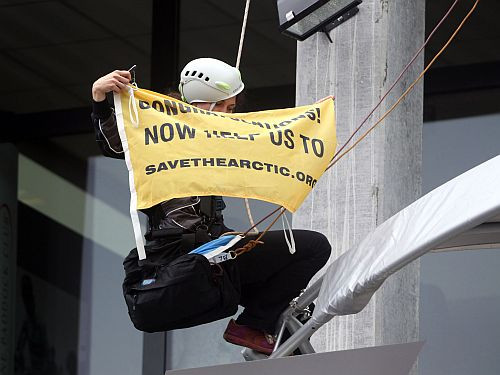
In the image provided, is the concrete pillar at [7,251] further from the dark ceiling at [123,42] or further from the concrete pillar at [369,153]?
the concrete pillar at [369,153]

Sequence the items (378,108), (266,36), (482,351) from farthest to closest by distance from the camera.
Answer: (266,36) → (482,351) → (378,108)

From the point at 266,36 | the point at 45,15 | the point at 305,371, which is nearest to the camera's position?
the point at 305,371

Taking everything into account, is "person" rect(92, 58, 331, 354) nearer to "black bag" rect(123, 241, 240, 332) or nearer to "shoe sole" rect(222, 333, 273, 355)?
"shoe sole" rect(222, 333, 273, 355)

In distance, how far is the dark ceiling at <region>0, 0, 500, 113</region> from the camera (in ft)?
32.9

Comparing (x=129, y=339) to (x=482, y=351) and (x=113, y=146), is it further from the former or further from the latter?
(x=113, y=146)

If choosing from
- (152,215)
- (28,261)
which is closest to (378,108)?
(152,215)

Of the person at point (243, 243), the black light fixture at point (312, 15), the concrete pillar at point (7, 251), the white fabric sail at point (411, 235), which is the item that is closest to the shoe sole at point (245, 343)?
the person at point (243, 243)

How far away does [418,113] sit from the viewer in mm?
7707

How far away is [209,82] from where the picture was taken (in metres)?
6.05

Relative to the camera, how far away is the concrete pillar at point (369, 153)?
7.29m

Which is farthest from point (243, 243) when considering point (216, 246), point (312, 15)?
point (312, 15)

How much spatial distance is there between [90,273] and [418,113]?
179 inches

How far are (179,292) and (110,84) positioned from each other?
805mm

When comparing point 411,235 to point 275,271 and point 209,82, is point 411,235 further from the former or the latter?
point 209,82
